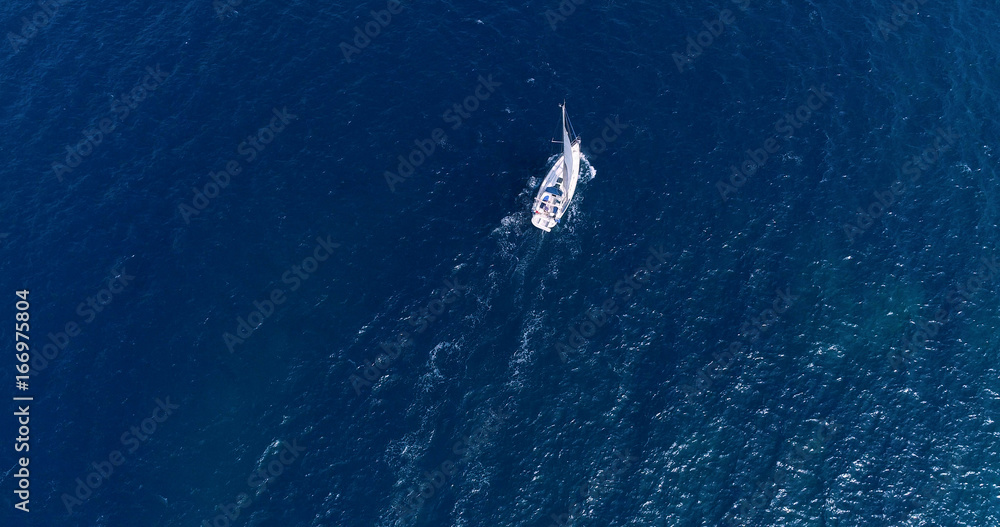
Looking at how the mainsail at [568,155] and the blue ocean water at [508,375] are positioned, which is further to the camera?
the mainsail at [568,155]

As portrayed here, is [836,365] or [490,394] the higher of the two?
[490,394]

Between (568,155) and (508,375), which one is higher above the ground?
(568,155)

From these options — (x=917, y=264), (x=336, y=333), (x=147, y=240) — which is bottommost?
(x=917, y=264)

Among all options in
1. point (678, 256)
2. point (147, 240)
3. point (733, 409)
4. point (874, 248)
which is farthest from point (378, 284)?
point (874, 248)

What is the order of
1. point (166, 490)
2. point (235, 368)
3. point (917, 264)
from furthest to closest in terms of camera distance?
point (917, 264)
point (235, 368)
point (166, 490)

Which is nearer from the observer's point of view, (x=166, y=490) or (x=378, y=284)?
(x=166, y=490)

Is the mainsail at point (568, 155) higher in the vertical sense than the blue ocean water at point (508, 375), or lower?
higher

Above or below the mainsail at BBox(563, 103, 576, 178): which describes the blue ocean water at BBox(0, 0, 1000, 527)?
below

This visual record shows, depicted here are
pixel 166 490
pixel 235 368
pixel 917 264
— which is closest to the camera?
pixel 166 490

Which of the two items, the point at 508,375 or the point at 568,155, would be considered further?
the point at 568,155

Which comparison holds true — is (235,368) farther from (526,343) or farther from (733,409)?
(733,409)

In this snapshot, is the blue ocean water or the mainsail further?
the mainsail
